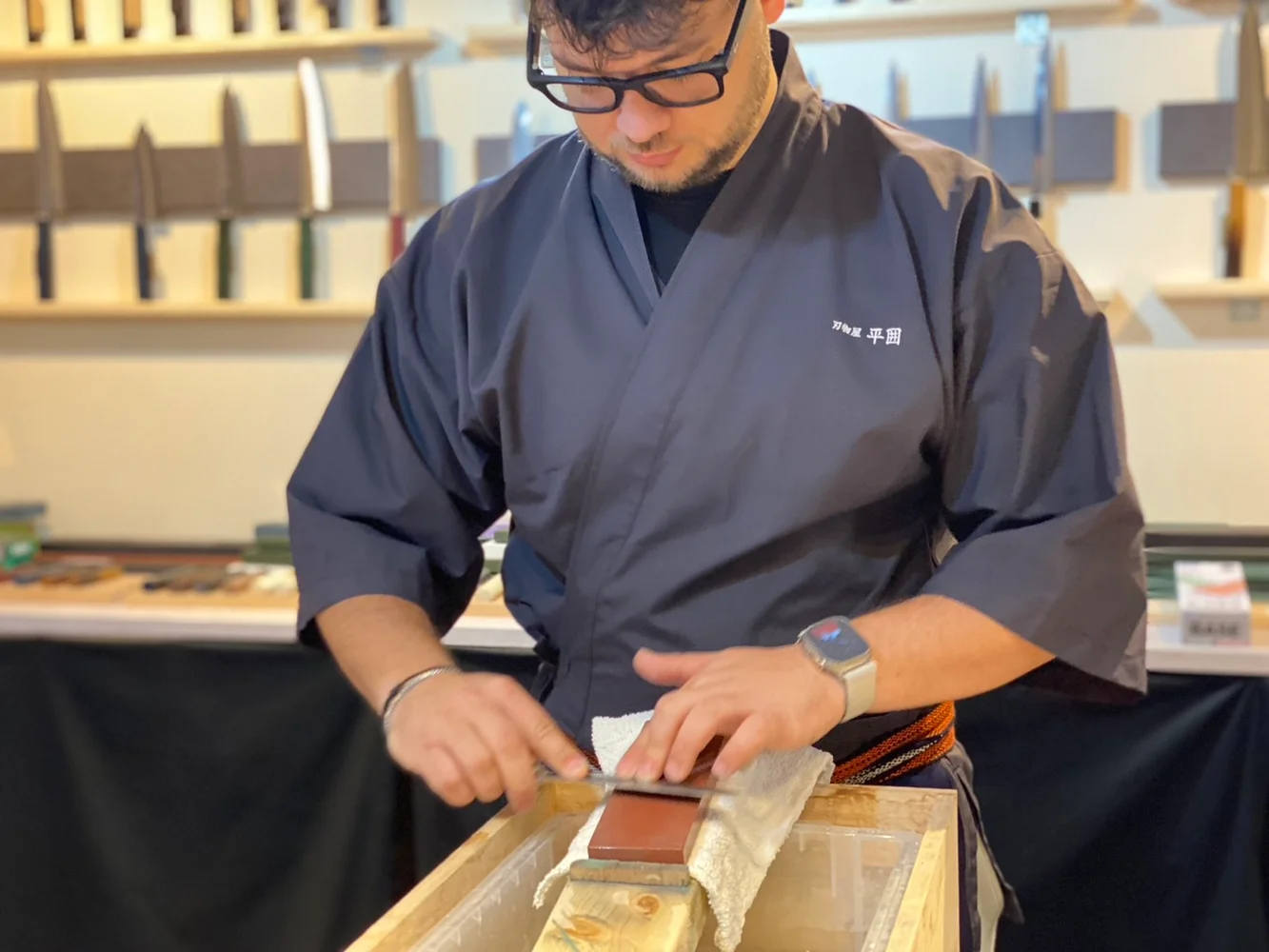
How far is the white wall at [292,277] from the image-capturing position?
199 centimetres

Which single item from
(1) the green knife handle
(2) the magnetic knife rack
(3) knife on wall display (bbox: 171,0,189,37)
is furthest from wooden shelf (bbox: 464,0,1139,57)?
(3) knife on wall display (bbox: 171,0,189,37)

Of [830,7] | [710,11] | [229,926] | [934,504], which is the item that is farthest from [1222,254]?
[229,926]

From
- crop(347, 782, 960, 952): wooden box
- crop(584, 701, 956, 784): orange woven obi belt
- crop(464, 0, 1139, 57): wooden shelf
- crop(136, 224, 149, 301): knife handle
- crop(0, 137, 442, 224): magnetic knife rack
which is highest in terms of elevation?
crop(464, 0, 1139, 57): wooden shelf

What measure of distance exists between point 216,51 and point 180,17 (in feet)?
0.30

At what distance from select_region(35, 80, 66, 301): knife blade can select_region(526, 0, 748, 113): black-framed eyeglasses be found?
1.74 m

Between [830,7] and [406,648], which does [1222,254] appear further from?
[406,648]

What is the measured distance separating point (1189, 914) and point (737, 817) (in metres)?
1.09

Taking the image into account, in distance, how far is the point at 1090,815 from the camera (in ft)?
5.24

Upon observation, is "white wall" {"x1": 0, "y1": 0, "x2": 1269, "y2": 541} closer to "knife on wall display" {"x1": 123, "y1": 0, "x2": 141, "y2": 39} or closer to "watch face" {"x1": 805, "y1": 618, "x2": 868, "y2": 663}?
"knife on wall display" {"x1": 123, "y1": 0, "x2": 141, "y2": 39}

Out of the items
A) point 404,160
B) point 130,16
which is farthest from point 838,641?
point 130,16

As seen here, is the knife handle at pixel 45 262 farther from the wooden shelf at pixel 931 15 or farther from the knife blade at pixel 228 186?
the wooden shelf at pixel 931 15

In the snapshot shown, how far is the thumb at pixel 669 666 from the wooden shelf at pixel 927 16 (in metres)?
1.38

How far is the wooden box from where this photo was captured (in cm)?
68

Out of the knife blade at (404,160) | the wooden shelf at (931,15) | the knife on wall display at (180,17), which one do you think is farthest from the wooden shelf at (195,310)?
the wooden shelf at (931,15)
